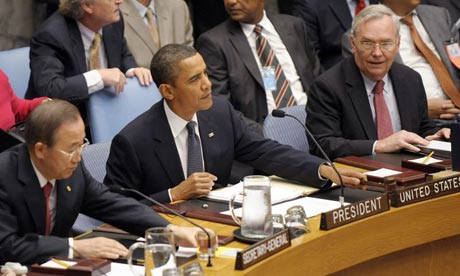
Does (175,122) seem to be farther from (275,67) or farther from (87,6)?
(275,67)

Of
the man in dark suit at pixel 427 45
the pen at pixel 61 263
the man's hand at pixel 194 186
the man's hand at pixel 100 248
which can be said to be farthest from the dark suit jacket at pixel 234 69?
the pen at pixel 61 263

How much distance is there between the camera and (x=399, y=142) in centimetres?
497

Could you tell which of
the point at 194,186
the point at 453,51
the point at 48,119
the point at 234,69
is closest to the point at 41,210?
the point at 48,119

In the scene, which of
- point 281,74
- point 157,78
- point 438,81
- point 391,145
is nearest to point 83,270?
point 157,78

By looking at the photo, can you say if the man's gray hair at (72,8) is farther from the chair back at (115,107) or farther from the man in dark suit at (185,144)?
the man in dark suit at (185,144)

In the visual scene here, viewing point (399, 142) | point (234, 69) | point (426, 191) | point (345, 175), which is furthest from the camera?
point (234, 69)

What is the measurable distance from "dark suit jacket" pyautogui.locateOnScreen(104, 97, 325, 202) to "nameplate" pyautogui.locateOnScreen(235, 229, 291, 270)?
0.95 meters

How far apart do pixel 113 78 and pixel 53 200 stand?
1.62 metres

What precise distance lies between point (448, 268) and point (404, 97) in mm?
1350

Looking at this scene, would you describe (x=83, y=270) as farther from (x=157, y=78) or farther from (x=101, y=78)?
(x=101, y=78)

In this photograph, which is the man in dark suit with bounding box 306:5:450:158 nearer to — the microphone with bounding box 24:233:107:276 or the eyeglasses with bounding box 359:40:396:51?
the eyeglasses with bounding box 359:40:396:51

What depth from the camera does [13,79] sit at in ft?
18.2

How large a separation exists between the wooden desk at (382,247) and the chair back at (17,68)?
1951mm

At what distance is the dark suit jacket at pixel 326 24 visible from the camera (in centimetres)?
673
